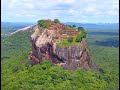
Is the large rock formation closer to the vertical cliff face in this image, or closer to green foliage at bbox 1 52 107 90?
the vertical cliff face

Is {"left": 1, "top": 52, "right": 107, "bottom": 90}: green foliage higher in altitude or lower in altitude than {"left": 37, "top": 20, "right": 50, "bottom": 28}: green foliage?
lower

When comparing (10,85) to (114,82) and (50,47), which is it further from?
(114,82)

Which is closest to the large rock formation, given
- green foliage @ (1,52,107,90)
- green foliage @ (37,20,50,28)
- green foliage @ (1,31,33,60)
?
green foliage @ (37,20,50,28)

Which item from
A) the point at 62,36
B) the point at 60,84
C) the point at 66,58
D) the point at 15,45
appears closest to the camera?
the point at 60,84

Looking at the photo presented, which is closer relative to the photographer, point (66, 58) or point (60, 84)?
point (60, 84)

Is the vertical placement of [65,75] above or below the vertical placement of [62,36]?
below

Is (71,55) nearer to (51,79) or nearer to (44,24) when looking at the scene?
(51,79)

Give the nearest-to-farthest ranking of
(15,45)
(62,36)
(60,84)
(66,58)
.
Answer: (60,84), (66,58), (62,36), (15,45)

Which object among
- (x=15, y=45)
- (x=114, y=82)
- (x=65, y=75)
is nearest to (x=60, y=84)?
(x=65, y=75)

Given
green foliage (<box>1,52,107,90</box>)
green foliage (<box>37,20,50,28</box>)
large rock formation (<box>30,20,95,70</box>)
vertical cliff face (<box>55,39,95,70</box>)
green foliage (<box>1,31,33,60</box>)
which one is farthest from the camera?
green foliage (<box>1,31,33,60</box>)
